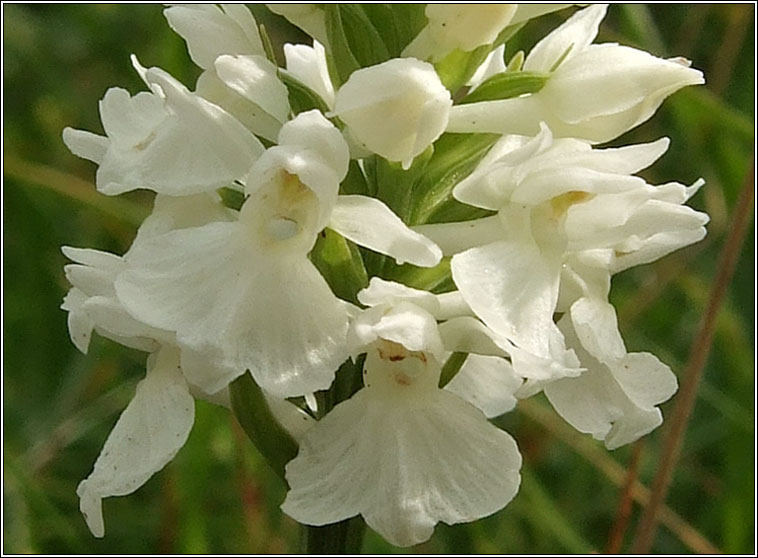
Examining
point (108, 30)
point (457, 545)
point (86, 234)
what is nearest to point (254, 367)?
point (457, 545)

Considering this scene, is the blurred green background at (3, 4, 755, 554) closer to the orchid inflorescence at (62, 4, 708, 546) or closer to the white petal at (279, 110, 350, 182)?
the orchid inflorescence at (62, 4, 708, 546)

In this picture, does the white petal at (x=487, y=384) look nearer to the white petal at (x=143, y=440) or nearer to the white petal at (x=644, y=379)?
the white petal at (x=644, y=379)

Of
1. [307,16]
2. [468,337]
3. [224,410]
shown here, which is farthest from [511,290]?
[224,410]

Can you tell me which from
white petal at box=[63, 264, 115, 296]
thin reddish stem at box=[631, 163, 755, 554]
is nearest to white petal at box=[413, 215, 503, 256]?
white petal at box=[63, 264, 115, 296]

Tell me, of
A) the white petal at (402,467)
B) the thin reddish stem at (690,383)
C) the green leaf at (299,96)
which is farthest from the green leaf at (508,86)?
the thin reddish stem at (690,383)

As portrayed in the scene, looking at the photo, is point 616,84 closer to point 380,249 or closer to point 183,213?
point 380,249

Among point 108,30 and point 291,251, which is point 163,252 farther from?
point 108,30

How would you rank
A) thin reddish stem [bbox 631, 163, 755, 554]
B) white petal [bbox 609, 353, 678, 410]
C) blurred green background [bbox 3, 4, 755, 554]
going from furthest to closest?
1. blurred green background [bbox 3, 4, 755, 554]
2. thin reddish stem [bbox 631, 163, 755, 554]
3. white petal [bbox 609, 353, 678, 410]
